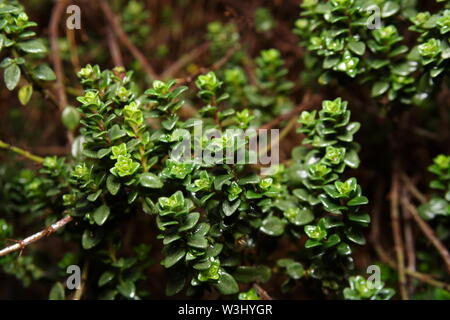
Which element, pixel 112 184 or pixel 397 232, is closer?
pixel 112 184

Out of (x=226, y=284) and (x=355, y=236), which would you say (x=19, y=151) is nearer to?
(x=226, y=284)

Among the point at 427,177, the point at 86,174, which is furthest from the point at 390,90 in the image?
the point at 86,174

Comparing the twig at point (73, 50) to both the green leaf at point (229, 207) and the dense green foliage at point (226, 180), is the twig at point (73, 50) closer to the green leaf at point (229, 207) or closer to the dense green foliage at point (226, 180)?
the dense green foliage at point (226, 180)

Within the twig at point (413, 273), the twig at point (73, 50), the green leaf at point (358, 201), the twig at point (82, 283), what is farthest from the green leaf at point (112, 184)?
the twig at point (413, 273)

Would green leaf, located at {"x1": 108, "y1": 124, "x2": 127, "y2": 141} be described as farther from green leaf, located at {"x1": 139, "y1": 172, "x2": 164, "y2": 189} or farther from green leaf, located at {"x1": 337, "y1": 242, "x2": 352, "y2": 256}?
green leaf, located at {"x1": 337, "y1": 242, "x2": 352, "y2": 256}

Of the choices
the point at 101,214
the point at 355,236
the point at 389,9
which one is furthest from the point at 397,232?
the point at 101,214

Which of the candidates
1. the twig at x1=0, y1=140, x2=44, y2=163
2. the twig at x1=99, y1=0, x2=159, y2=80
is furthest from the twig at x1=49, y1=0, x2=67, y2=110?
the twig at x1=0, y1=140, x2=44, y2=163
